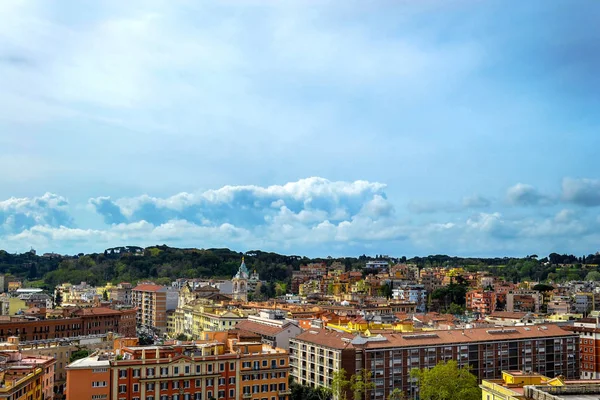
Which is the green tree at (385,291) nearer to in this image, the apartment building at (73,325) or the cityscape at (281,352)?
the cityscape at (281,352)

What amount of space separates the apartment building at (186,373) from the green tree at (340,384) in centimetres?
336

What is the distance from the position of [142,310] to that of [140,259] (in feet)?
174

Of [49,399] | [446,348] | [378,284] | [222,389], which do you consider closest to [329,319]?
[446,348]

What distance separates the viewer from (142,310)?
336 ft

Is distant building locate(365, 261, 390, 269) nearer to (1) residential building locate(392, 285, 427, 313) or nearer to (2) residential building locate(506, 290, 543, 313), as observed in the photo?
(1) residential building locate(392, 285, 427, 313)

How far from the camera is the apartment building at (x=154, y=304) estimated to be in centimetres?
9775

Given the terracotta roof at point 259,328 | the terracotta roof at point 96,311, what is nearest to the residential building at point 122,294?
the terracotta roof at point 96,311

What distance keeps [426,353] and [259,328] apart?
17.2 meters

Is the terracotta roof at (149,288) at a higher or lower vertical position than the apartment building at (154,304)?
higher

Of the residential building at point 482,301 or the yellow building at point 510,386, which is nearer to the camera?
the yellow building at point 510,386

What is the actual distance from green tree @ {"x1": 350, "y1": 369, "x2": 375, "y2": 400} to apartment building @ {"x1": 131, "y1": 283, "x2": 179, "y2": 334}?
52818 millimetres

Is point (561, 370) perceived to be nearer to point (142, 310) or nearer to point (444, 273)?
point (142, 310)

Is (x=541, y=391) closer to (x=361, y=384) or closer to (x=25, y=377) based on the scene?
(x=361, y=384)

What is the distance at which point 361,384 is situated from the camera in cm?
4322
